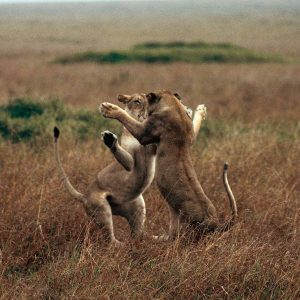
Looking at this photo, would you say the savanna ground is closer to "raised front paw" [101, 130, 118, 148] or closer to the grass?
the grass

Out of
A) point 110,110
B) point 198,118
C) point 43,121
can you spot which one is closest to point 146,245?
point 110,110

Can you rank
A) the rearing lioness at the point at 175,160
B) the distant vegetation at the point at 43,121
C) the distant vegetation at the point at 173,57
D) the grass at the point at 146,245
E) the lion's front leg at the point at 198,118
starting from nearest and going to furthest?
the grass at the point at 146,245
the rearing lioness at the point at 175,160
the lion's front leg at the point at 198,118
the distant vegetation at the point at 43,121
the distant vegetation at the point at 173,57

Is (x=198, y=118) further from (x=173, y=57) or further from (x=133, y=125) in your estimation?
(x=173, y=57)

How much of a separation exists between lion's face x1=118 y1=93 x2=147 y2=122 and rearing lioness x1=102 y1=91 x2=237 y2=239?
1.25 ft

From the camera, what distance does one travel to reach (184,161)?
474cm

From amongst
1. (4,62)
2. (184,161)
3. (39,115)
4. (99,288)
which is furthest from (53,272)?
(4,62)

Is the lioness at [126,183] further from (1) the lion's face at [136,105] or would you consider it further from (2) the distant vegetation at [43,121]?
(2) the distant vegetation at [43,121]

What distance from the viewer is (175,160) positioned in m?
4.72

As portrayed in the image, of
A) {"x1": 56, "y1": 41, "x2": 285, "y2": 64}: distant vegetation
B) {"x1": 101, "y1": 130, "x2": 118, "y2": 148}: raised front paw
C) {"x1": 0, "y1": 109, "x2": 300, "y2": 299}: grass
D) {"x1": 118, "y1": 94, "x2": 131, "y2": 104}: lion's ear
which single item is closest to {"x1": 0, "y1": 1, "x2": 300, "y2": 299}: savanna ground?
{"x1": 0, "y1": 109, "x2": 300, "y2": 299}: grass

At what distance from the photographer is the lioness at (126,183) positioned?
16.4ft

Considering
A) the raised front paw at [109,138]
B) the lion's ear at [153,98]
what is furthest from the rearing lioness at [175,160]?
the raised front paw at [109,138]

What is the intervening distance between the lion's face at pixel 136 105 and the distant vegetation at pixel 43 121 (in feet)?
11.6

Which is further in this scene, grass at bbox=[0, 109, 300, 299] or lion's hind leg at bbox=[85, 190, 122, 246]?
lion's hind leg at bbox=[85, 190, 122, 246]

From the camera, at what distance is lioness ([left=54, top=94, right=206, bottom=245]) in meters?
5.00
